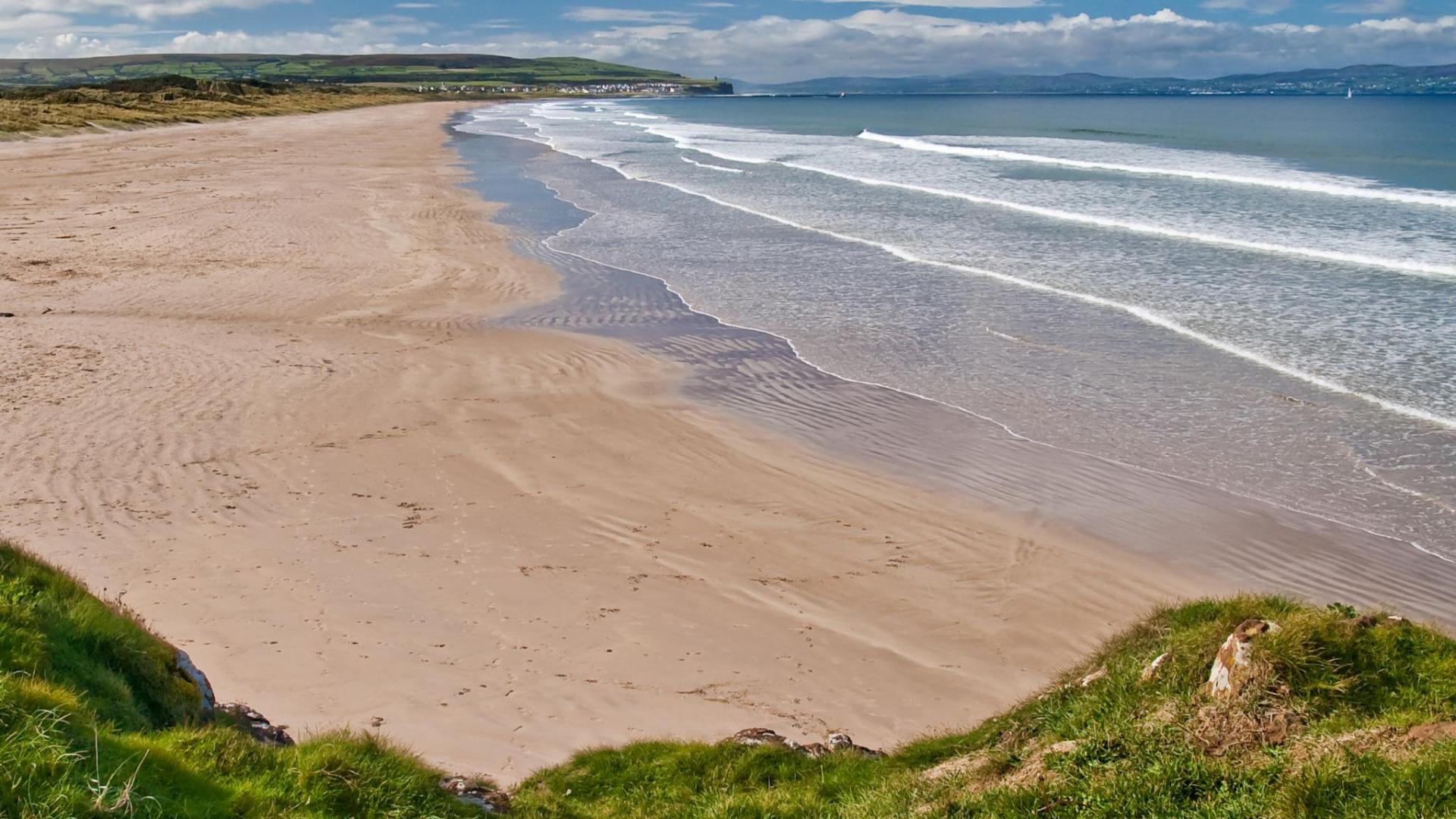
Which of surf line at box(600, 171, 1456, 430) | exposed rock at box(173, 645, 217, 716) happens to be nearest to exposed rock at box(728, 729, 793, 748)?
exposed rock at box(173, 645, 217, 716)

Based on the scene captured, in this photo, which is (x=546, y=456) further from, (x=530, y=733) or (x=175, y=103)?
(x=175, y=103)

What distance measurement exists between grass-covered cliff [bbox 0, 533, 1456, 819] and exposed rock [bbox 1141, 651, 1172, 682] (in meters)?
0.01

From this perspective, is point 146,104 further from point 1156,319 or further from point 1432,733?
point 1432,733

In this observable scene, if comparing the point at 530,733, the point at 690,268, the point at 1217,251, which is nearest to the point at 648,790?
the point at 530,733

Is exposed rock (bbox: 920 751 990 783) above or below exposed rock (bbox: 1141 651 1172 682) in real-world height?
below

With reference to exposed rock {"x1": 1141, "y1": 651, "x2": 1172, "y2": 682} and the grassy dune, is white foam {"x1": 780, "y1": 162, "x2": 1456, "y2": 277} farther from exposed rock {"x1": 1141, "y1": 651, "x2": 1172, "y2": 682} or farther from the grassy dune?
the grassy dune

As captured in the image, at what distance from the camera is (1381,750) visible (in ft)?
12.0

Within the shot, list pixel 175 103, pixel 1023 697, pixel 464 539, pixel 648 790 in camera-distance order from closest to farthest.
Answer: pixel 648 790, pixel 1023 697, pixel 464 539, pixel 175 103

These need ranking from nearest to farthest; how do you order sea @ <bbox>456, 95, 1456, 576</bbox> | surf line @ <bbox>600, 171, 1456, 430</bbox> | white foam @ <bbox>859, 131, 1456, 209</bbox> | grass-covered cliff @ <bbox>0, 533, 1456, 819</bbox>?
grass-covered cliff @ <bbox>0, 533, 1456, 819</bbox> < sea @ <bbox>456, 95, 1456, 576</bbox> < surf line @ <bbox>600, 171, 1456, 430</bbox> < white foam @ <bbox>859, 131, 1456, 209</bbox>

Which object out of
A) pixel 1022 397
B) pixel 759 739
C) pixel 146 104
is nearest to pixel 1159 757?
pixel 759 739

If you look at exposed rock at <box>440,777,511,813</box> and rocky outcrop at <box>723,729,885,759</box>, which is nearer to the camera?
exposed rock at <box>440,777,511,813</box>

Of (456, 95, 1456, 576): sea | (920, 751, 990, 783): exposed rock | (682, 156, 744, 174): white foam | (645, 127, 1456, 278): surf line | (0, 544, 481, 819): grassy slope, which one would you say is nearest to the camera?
(0, 544, 481, 819): grassy slope

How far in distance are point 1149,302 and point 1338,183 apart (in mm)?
20592

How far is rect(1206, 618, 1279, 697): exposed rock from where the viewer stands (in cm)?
420
